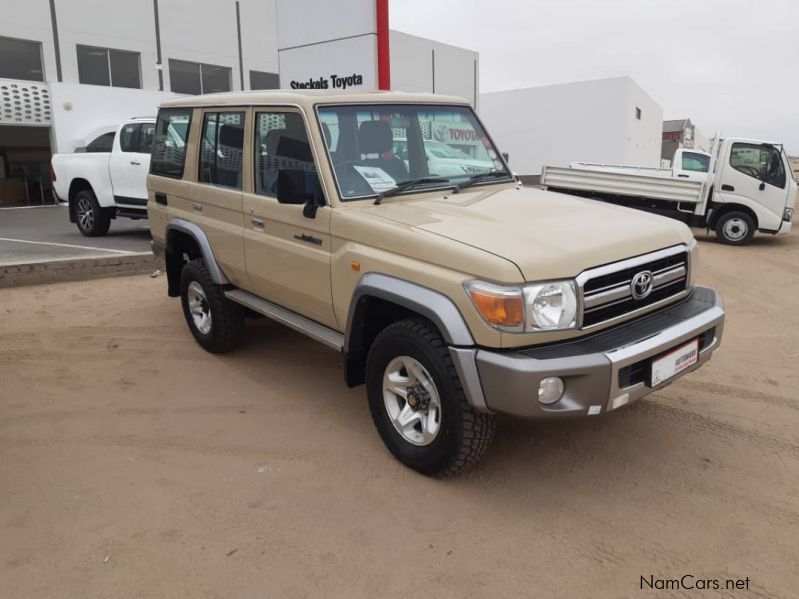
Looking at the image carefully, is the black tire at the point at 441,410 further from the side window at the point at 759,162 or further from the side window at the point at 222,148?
the side window at the point at 759,162

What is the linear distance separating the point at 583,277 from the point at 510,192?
1.34m

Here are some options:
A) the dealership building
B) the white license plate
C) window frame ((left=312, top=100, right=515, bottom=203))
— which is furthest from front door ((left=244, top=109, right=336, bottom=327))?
the dealership building

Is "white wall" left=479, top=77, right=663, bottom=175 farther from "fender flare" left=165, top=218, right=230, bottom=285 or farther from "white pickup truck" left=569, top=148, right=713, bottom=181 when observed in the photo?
"fender flare" left=165, top=218, right=230, bottom=285

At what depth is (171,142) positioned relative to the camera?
17.8 ft

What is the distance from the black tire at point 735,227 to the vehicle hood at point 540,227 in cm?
978

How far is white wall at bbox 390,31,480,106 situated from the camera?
2498cm

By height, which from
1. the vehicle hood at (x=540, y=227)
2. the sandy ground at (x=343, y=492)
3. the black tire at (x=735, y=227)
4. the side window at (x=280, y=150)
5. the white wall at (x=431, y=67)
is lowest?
the sandy ground at (x=343, y=492)

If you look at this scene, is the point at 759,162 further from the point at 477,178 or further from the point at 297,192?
the point at 297,192

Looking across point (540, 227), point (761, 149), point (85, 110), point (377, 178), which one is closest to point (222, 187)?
point (377, 178)

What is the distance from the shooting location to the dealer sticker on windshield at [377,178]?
3852 millimetres

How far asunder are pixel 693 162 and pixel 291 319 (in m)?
13.6

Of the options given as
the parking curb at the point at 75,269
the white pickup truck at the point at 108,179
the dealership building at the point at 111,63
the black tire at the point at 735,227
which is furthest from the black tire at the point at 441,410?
the dealership building at the point at 111,63

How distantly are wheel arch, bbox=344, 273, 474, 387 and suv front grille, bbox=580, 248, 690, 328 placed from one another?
0.60m

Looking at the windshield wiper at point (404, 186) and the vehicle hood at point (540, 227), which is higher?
the windshield wiper at point (404, 186)
